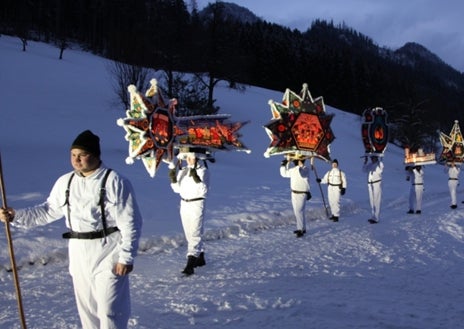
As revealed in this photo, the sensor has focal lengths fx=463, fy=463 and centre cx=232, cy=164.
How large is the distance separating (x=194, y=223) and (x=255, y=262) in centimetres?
129

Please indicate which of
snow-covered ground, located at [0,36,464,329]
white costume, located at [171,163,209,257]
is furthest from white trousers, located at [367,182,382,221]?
white costume, located at [171,163,209,257]

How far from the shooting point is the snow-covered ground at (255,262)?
5.42 meters

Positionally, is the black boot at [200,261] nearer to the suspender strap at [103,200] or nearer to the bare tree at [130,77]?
the suspender strap at [103,200]

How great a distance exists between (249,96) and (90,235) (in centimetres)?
4474

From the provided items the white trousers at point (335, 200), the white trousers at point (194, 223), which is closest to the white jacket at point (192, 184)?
the white trousers at point (194, 223)

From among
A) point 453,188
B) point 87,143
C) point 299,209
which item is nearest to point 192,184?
point 299,209

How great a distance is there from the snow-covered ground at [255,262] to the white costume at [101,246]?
1.08 meters

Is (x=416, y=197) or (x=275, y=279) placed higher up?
(x=416, y=197)

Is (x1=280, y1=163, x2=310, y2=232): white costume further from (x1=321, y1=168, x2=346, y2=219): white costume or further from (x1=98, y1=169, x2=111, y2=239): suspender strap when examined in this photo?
(x1=98, y1=169, x2=111, y2=239): suspender strap

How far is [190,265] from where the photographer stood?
746 centimetres

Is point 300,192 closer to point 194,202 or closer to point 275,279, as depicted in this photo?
point 194,202

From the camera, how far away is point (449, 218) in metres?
13.6

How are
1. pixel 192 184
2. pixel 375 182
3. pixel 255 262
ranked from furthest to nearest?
pixel 375 182, pixel 255 262, pixel 192 184

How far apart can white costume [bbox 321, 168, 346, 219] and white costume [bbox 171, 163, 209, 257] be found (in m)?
7.33
